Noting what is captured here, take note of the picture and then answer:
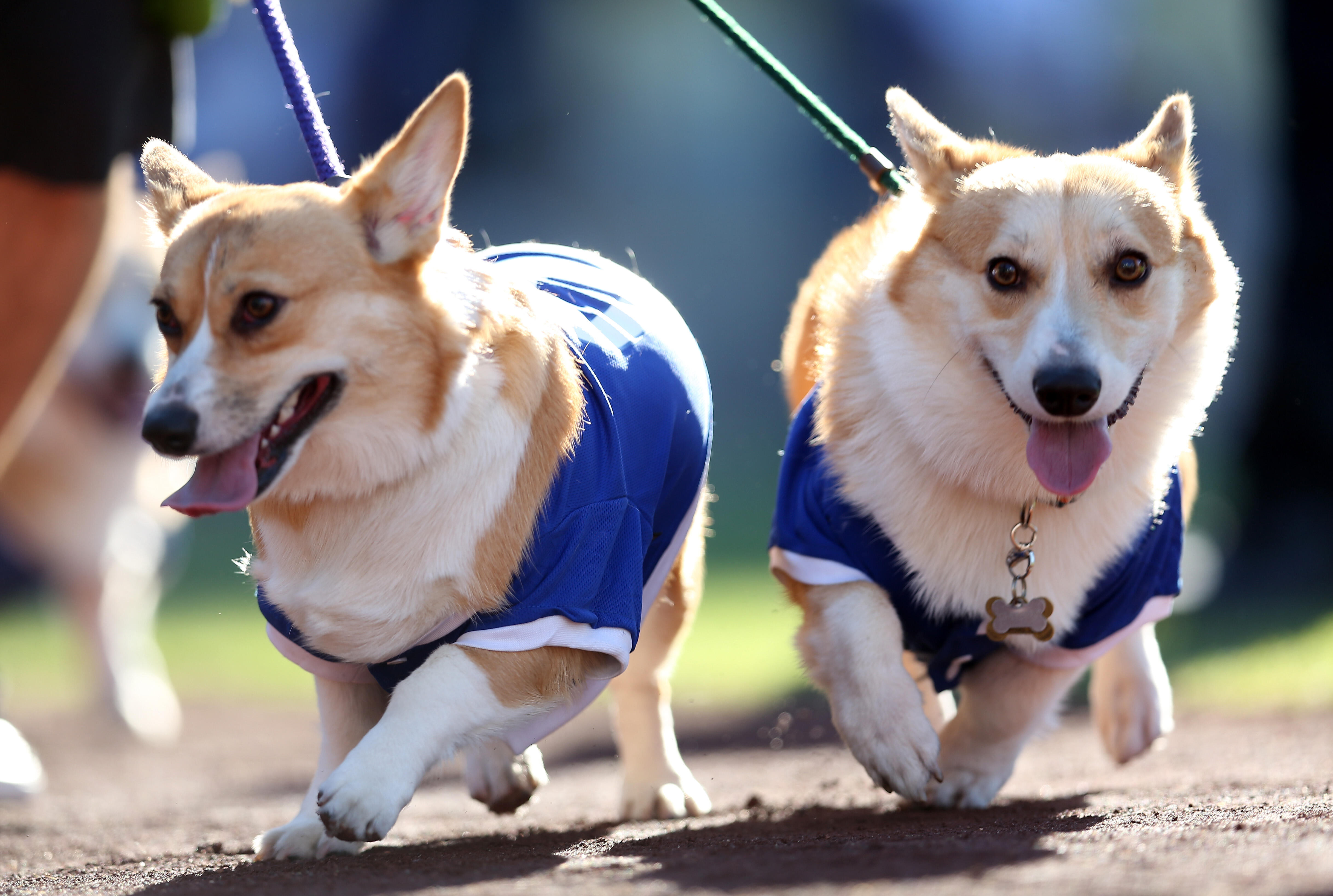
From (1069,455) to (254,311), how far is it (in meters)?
1.55

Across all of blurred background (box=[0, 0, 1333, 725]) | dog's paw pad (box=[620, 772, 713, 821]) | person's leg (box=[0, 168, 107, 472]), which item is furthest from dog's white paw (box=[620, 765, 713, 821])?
blurred background (box=[0, 0, 1333, 725])

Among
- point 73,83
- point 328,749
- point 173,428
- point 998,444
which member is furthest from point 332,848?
point 73,83

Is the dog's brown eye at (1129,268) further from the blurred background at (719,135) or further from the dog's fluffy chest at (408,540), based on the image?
the blurred background at (719,135)

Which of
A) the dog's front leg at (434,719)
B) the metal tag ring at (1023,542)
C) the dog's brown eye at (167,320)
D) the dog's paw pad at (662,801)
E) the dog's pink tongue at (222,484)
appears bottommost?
the dog's paw pad at (662,801)

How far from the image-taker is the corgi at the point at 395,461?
2369mm

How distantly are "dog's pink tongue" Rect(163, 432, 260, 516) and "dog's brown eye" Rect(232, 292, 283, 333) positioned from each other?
0.62ft

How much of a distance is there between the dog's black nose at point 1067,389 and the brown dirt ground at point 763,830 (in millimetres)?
767

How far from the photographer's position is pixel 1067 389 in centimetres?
260

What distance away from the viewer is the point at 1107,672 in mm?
3539

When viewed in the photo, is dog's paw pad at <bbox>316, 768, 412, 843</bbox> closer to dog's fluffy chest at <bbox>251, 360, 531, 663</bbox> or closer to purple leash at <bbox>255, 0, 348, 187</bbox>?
dog's fluffy chest at <bbox>251, 360, 531, 663</bbox>

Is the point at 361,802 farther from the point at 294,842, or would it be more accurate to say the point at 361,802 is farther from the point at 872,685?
the point at 872,685

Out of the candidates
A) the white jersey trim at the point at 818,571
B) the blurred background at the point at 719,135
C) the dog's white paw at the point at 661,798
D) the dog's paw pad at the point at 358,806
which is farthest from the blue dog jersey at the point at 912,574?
the blurred background at the point at 719,135

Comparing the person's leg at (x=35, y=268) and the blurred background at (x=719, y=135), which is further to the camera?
the blurred background at (x=719, y=135)

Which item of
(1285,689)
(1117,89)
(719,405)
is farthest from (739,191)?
(1285,689)
